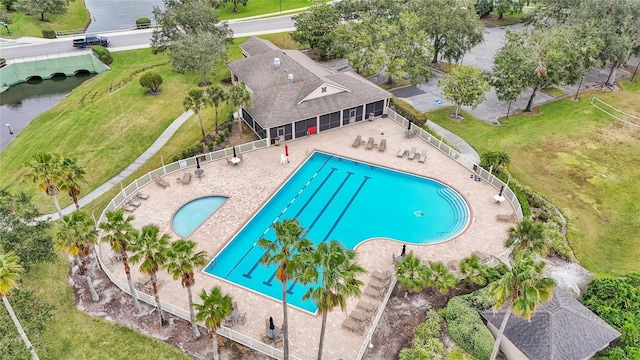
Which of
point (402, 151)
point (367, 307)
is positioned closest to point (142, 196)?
point (367, 307)

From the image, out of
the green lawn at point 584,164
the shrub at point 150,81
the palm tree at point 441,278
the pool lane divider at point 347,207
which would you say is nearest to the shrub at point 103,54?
the shrub at point 150,81

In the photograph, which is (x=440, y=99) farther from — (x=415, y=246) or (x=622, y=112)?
(x=415, y=246)

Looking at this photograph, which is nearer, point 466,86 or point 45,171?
point 45,171

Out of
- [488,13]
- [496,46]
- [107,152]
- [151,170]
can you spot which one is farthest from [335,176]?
[488,13]

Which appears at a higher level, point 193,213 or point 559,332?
point 559,332

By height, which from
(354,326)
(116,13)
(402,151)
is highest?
(116,13)

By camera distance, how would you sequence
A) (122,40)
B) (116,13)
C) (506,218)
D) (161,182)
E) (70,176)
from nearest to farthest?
(70,176)
(506,218)
(161,182)
(122,40)
(116,13)

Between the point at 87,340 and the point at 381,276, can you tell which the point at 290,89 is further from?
the point at 87,340

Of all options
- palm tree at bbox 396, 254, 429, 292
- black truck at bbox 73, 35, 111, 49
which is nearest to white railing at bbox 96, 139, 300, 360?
palm tree at bbox 396, 254, 429, 292
